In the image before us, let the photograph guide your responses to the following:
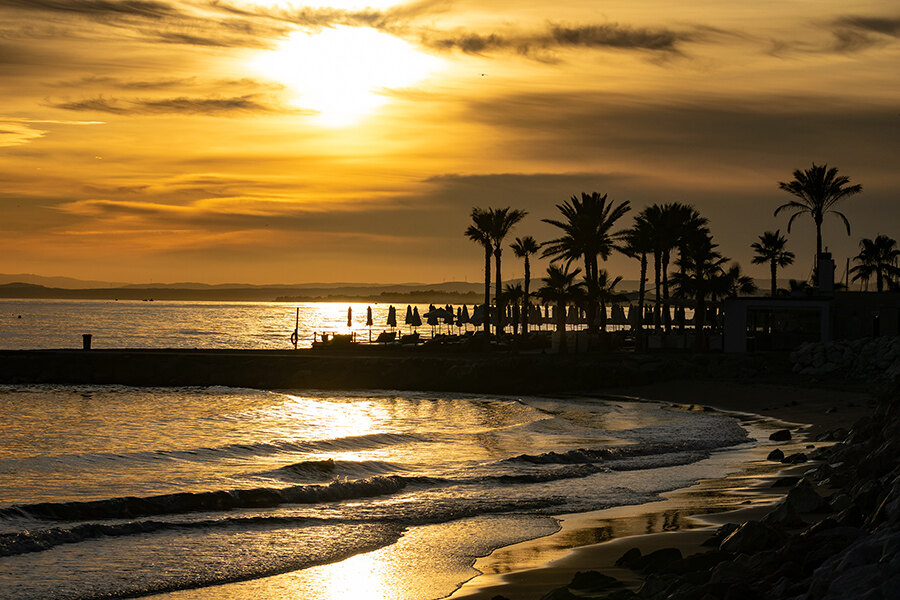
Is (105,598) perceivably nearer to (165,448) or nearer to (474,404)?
(165,448)

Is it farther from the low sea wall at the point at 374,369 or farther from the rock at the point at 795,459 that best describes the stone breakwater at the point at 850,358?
the rock at the point at 795,459

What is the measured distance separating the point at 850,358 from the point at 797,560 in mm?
35116

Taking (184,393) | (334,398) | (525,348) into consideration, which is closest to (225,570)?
(334,398)

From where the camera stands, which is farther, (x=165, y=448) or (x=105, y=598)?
(x=165, y=448)

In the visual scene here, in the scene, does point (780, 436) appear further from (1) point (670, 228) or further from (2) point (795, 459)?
(1) point (670, 228)

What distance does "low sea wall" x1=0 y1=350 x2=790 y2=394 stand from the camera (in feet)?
146

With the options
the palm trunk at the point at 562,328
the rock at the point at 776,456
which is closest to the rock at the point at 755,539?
the rock at the point at 776,456

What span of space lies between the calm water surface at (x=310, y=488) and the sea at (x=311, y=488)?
2.1 inches

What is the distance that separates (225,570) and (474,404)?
29444mm

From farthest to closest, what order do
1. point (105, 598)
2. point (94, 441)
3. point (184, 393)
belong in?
1. point (184, 393)
2. point (94, 441)
3. point (105, 598)

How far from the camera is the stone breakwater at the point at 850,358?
3862 centimetres

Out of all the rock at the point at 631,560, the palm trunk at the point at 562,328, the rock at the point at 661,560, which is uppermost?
the palm trunk at the point at 562,328

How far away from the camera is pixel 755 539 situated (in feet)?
30.3

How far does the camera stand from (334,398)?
44250 mm
